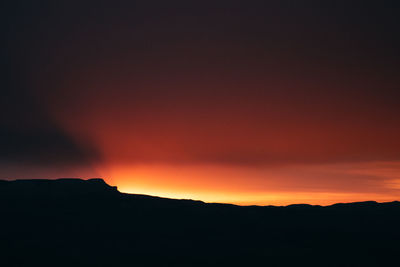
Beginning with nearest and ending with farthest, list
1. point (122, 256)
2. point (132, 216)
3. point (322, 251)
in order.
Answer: point (122, 256), point (322, 251), point (132, 216)

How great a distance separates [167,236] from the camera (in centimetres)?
16050

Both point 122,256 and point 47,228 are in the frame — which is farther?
point 47,228

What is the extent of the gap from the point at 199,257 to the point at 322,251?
4099 cm

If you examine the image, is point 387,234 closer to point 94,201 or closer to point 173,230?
point 173,230

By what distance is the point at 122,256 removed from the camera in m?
132

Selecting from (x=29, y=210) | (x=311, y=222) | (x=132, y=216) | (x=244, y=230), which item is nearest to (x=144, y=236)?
(x=132, y=216)

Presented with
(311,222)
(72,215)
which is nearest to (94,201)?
(72,215)

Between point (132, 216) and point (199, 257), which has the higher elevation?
point (132, 216)

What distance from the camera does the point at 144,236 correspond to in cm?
15750

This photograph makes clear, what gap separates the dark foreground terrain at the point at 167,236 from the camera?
134 m

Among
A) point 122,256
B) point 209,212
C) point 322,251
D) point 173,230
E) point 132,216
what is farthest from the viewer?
point 209,212

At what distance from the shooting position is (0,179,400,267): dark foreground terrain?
439 feet

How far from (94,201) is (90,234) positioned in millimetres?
41281

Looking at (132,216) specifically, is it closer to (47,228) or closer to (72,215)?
(72,215)
